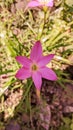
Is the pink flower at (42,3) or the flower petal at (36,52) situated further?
the pink flower at (42,3)

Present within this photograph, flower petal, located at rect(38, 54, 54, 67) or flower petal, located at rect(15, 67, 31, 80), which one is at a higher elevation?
flower petal, located at rect(38, 54, 54, 67)

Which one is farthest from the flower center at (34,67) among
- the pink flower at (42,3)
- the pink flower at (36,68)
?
the pink flower at (42,3)

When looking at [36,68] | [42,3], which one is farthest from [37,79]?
[42,3]

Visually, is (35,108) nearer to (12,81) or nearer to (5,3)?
(12,81)

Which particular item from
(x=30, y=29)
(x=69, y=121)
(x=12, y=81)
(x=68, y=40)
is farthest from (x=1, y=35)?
(x=69, y=121)

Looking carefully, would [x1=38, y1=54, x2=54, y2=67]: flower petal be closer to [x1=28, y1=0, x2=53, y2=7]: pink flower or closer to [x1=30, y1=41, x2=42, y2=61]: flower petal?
[x1=30, y1=41, x2=42, y2=61]: flower petal

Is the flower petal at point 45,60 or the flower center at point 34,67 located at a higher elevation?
the flower petal at point 45,60

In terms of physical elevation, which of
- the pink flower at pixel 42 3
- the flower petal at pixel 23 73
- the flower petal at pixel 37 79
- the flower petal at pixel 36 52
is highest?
the pink flower at pixel 42 3

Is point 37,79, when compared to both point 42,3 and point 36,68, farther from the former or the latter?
point 42,3

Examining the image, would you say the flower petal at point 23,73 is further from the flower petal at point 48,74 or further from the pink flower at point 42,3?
the pink flower at point 42,3

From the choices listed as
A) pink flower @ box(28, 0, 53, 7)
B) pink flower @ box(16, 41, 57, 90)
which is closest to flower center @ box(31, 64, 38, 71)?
pink flower @ box(16, 41, 57, 90)
